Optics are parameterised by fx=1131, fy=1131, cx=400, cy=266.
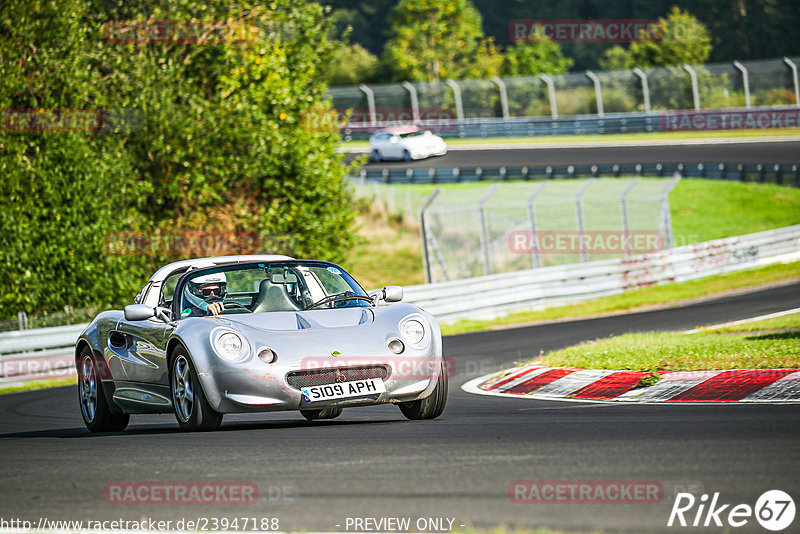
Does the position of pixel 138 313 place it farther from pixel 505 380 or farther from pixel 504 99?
pixel 504 99

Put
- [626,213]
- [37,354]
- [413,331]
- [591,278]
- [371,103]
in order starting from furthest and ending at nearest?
[371,103], [626,213], [591,278], [37,354], [413,331]

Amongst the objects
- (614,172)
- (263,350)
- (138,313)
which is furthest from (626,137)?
(263,350)

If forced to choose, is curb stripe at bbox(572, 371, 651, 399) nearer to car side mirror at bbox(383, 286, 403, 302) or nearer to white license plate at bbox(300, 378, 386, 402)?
car side mirror at bbox(383, 286, 403, 302)

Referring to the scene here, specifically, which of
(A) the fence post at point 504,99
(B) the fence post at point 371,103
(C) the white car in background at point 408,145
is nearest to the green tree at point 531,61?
(B) the fence post at point 371,103

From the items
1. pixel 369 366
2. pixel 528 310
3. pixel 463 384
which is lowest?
pixel 528 310

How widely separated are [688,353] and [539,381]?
1.55 metres

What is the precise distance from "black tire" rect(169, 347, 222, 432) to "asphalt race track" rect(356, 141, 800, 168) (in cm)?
3456

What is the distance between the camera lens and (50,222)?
71.2 feet

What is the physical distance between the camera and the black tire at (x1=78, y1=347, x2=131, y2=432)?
9.64 meters

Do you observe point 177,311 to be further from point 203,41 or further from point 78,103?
point 203,41

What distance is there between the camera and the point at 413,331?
8.34 m

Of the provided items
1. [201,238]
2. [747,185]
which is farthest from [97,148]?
[747,185]

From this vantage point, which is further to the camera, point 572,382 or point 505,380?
point 505,380

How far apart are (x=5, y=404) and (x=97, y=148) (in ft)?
35.0
